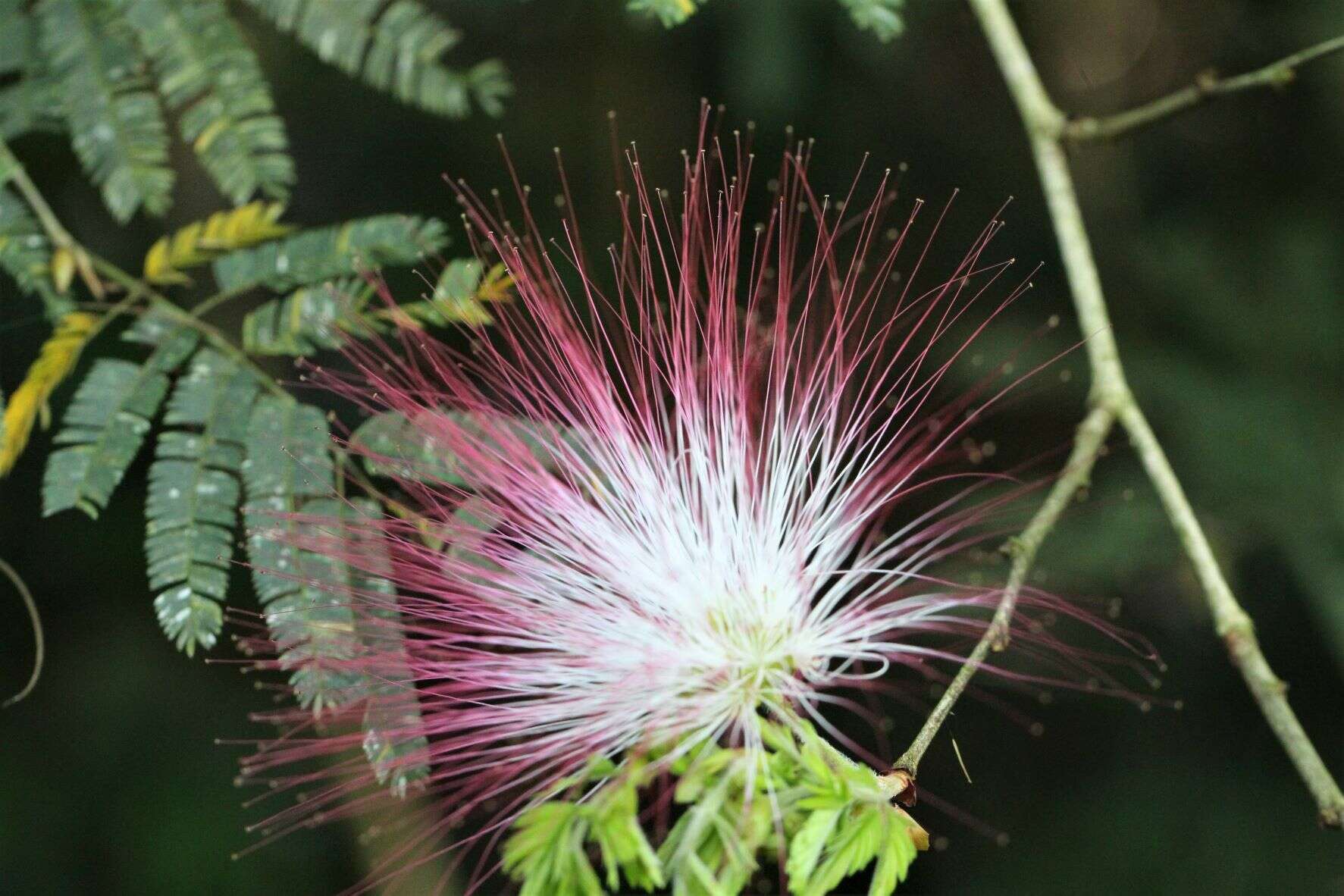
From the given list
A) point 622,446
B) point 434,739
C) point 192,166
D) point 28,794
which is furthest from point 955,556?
point 28,794

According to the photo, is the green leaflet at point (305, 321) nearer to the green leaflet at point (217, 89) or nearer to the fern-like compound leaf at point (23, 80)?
the green leaflet at point (217, 89)

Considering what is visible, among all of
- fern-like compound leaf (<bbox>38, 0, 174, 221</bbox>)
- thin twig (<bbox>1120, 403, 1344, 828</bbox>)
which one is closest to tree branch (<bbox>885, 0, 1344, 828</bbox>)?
thin twig (<bbox>1120, 403, 1344, 828</bbox>)

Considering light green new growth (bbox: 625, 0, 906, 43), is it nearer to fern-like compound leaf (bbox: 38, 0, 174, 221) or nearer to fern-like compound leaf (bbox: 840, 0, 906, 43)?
fern-like compound leaf (bbox: 840, 0, 906, 43)

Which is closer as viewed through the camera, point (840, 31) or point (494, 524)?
point (494, 524)

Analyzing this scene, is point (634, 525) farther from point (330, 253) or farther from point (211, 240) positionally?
point (211, 240)

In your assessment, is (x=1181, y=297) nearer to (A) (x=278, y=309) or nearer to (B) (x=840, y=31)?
(B) (x=840, y=31)

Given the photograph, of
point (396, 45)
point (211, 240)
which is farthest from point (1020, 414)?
point (211, 240)
